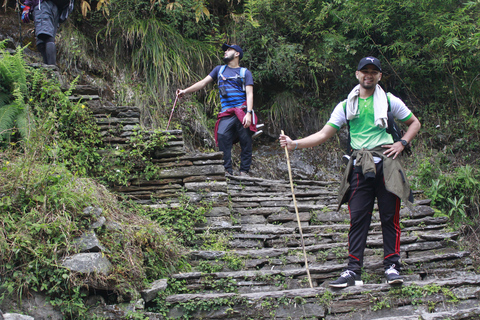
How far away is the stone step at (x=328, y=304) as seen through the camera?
3750 mm

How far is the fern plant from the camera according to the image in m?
4.89

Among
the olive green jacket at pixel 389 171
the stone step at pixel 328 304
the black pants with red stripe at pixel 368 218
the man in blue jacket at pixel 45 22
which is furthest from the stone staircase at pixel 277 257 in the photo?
the man in blue jacket at pixel 45 22

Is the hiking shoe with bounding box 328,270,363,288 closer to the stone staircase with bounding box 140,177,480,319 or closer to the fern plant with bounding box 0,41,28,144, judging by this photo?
the stone staircase with bounding box 140,177,480,319

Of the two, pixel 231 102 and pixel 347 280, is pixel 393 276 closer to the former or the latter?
pixel 347 280

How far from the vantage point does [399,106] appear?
416 cm

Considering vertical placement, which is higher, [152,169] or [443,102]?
[443,102]

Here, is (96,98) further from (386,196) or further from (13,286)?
(386,196)

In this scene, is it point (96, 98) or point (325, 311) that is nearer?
point (325, 311)

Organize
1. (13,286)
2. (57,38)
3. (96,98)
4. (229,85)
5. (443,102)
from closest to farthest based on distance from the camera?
(13,286) < (96,98) < (229,85) < (57,38) < (443,102)

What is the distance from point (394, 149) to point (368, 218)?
2.27ft

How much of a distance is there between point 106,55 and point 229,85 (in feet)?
11.7

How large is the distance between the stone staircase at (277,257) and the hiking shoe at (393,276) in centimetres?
10

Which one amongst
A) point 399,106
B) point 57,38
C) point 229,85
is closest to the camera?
point 399,106

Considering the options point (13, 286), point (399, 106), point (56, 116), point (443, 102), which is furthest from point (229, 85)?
point (443, 102)
